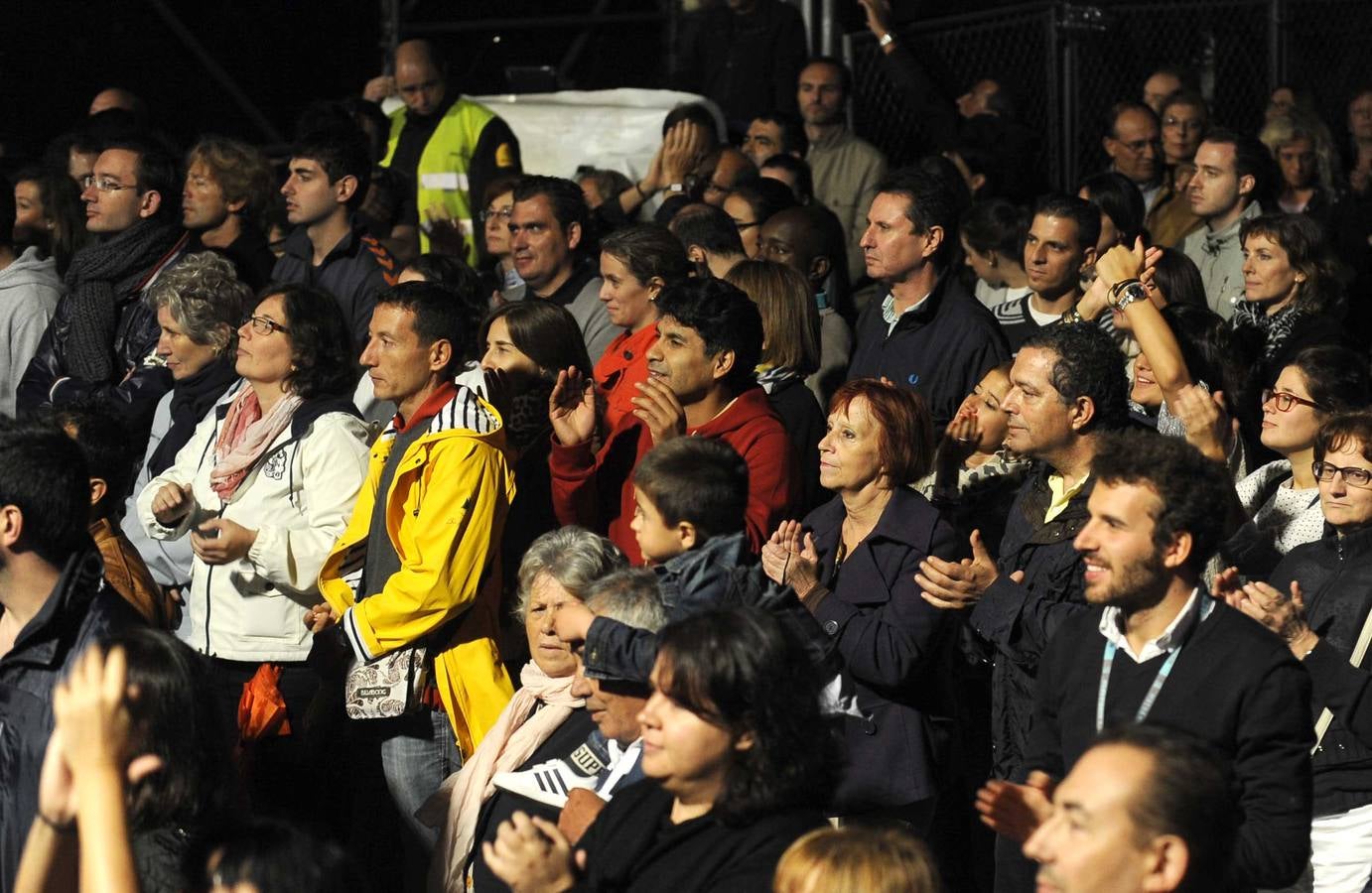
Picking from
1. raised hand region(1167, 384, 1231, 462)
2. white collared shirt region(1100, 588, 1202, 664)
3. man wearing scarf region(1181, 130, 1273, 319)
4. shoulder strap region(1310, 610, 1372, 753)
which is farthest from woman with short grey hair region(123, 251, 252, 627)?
man wearing scarf region(1181, 130, 1273, 319)

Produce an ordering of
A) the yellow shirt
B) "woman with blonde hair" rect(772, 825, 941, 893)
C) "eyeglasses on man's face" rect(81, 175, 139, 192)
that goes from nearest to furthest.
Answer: "woman with blonde hair" rect(772, 825, 941, 893) < the yellow shirt < "eyeglasses on man's face" rect(81, 175, 139, 192)

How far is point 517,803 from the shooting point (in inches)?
→ 177

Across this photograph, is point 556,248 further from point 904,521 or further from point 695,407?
point 904,521

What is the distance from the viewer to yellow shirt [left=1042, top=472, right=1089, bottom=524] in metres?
4.72

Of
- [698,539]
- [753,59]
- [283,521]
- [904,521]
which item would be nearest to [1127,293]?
[904,521]

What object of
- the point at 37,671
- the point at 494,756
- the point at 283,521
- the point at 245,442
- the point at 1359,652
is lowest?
the point at 494,756

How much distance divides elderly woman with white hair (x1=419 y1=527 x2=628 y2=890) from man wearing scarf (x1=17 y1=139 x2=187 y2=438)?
233 centimetres

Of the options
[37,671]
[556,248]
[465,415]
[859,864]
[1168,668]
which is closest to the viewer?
[859,864]

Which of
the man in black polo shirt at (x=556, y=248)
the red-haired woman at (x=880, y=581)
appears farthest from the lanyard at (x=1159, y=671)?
the man in black polo shirt at (x=556, y=248)

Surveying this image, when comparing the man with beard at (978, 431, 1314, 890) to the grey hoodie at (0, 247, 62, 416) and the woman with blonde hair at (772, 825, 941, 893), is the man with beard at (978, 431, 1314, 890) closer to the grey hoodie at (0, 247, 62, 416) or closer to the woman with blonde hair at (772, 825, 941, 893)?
the woman with blonde hair at (772, 825, 941, 893)

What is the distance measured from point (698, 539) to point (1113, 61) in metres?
7.17

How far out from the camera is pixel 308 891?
3.04 m

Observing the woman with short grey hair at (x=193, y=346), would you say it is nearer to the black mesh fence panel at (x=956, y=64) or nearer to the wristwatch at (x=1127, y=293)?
the wristwatch at (x=1127, y=293)

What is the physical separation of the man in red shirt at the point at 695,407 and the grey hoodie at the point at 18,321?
2668 mm
